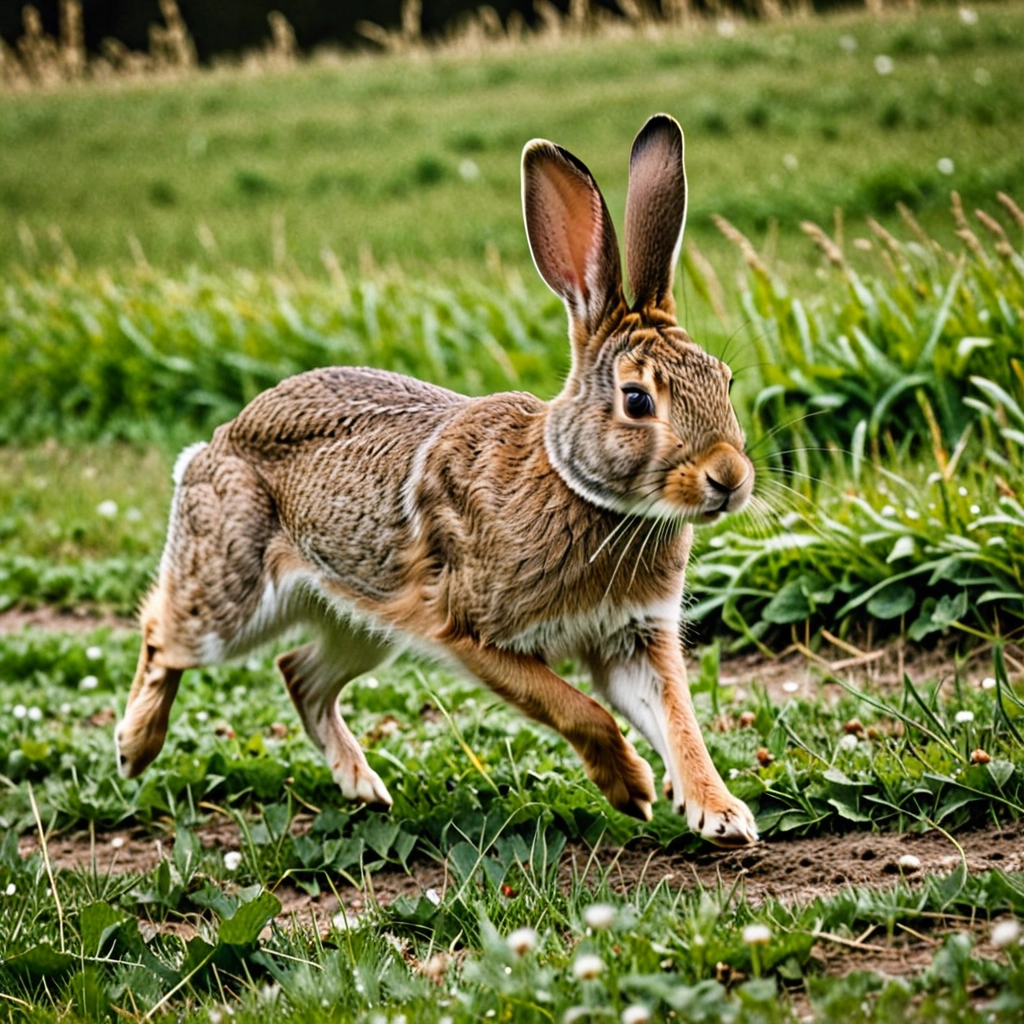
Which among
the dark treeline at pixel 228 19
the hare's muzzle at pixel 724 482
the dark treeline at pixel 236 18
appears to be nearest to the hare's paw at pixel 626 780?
the hare's muzzle at pixel 724 482

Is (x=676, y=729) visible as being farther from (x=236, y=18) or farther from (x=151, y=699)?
(x=236, y=18)

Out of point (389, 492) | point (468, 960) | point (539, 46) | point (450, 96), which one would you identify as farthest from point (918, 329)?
point (539, 46)

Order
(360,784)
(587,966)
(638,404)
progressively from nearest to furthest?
(587,966), (638,404), (360,784)

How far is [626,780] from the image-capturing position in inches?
133

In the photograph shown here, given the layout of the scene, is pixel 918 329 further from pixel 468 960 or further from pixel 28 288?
pixel 28 288

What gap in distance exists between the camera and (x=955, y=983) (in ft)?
7.84

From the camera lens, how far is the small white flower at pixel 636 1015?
2.27 m

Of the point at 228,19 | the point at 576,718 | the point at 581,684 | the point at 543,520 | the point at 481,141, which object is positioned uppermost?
the point at 228,19

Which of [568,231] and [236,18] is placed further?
[236,18]

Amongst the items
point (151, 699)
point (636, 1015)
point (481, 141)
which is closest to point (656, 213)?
point (636, 1015)

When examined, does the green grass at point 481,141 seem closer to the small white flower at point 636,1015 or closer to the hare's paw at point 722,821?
the hare's paw at point 722,821

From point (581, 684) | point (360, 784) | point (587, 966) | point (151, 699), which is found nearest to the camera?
point (587, 966)

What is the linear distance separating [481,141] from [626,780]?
11051mm

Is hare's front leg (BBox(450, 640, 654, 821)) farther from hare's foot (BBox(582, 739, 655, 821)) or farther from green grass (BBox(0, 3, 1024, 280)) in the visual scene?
green grass (BBox(0, 3, 1024, 280))
